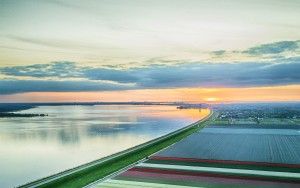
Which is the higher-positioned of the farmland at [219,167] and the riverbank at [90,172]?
the farmland at [219,167]

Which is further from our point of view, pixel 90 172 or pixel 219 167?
pixel 219 167

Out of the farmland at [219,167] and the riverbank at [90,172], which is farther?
the riverbank at [90,172]

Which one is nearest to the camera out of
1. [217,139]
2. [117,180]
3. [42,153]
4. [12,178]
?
[117,180]

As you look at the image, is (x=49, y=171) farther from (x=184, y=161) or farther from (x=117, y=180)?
(x=184, y=161)

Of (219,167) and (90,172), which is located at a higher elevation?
(219,167)

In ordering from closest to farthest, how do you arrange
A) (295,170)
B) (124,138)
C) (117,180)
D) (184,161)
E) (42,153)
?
1. (117,180)
2. (295,170)
3. (184,161)
4. (42,153)
5. (124,138)

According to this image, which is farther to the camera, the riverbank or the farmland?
the riverbank

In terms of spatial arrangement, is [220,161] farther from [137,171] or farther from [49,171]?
[49,171]

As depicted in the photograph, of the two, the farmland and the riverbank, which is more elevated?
the farmland

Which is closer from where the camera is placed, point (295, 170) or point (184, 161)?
point (295, 170)

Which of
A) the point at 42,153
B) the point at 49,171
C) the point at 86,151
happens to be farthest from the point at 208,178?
the point at 42,153
